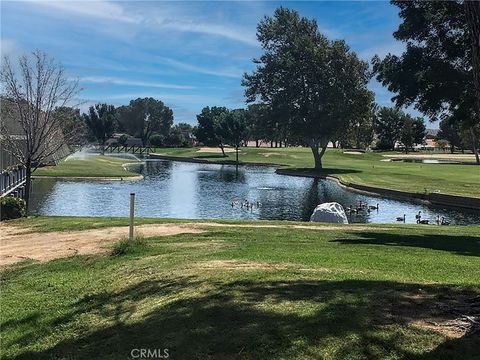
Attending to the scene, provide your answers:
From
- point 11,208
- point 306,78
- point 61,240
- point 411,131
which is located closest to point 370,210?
point 11,208

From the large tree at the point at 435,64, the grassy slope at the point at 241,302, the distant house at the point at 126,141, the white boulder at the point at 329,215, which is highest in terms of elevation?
the large tree at the point at 435,64

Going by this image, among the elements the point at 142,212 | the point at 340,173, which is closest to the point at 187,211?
the point at 142,212

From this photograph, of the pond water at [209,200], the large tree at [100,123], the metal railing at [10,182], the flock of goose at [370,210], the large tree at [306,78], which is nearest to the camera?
the flock of goose at [370,210]

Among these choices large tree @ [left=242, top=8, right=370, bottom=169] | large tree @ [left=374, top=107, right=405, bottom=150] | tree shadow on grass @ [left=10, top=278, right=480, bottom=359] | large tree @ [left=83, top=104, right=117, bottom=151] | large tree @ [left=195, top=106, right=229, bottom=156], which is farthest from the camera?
large tree @ [left=83, top=104, right=117, bottom=151]

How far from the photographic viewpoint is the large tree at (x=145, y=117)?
185 m

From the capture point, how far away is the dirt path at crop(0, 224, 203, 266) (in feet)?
39.3

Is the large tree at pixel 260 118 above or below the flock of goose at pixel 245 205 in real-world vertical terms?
above

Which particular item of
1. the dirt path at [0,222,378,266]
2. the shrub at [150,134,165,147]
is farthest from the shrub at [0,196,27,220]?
the shrub at [150,134,165,147]

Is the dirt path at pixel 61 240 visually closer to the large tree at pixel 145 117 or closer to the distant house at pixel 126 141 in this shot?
the distant house at pixel 126 141

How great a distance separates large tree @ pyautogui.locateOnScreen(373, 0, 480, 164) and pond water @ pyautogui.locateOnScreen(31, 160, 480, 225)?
1039 centimetres

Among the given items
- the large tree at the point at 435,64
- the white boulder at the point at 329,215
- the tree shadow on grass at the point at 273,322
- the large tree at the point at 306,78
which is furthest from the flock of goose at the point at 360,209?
the large tree at the point at 306,78

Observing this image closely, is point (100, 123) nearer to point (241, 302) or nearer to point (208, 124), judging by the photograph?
point (208, 124)

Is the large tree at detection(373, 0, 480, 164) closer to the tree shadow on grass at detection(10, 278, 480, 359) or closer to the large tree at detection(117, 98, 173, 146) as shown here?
the tree shadow on grass at detection(10, 278, 480, 359)

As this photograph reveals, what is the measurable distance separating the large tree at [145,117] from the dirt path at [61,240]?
171122 millimetres
